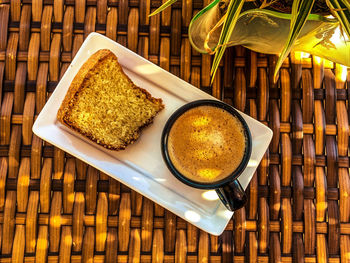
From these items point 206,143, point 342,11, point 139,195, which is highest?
point 342,11

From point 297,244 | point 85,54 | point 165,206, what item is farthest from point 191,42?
point 297,244

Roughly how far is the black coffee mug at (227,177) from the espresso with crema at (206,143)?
0.04ft

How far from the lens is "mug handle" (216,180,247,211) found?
29.0 inches

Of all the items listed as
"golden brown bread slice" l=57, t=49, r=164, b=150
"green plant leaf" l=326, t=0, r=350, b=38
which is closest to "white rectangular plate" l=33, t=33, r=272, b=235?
"golden brown bread slice" l=57, t=49, r=164, b=150

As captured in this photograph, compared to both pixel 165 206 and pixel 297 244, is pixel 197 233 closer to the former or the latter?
pixel 165 206

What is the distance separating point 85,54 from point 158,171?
28cm

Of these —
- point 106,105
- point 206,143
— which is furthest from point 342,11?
point 106,105

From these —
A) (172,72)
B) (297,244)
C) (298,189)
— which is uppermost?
(172,72)

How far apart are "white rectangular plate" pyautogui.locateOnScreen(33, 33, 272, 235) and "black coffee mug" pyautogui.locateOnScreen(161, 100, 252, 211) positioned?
4cm

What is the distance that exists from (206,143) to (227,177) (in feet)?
0.26

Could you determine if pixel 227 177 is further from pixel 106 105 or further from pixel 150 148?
pixel 106 105

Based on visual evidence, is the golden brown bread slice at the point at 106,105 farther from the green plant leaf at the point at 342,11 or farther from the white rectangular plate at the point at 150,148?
the green plant leaf at the point at 342,11

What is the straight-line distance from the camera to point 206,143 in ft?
2.63

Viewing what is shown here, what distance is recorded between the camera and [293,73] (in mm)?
854
